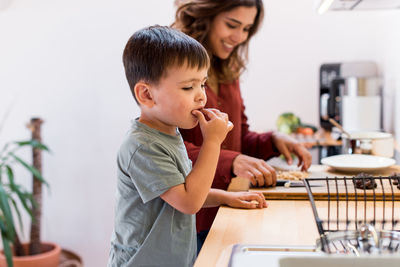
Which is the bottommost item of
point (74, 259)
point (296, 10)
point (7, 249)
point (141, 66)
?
point (74, 259)

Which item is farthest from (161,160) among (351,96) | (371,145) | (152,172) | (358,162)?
(351,96)

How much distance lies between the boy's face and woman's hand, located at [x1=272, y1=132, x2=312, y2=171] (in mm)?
699

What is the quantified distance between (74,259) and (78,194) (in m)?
0.41

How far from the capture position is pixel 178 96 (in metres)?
1.09

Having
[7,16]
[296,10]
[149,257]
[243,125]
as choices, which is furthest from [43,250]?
[149,257]

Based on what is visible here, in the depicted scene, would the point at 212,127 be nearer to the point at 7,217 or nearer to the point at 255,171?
the point at 255,171

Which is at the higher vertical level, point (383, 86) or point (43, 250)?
point (383, 86)

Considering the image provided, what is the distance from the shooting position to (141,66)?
1.12 meters

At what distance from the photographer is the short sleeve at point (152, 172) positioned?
106cm

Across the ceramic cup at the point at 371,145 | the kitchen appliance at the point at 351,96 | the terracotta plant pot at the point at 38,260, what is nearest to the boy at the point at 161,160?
the ceramic cup at the point at 371,145

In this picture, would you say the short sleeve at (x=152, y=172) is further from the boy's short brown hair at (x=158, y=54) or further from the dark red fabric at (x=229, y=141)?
the dark red fabric at (x=229, y=141)

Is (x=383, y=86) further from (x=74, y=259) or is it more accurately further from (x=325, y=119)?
(x=74, y=259)

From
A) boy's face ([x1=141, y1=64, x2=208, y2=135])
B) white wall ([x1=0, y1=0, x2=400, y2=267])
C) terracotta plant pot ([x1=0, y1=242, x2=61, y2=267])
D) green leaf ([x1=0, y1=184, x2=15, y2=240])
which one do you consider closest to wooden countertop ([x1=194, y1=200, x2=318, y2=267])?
boy's face ([x1=141, y1=64, x2=208, y2=135])

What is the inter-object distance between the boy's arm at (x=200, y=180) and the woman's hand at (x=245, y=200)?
0.21 meters
